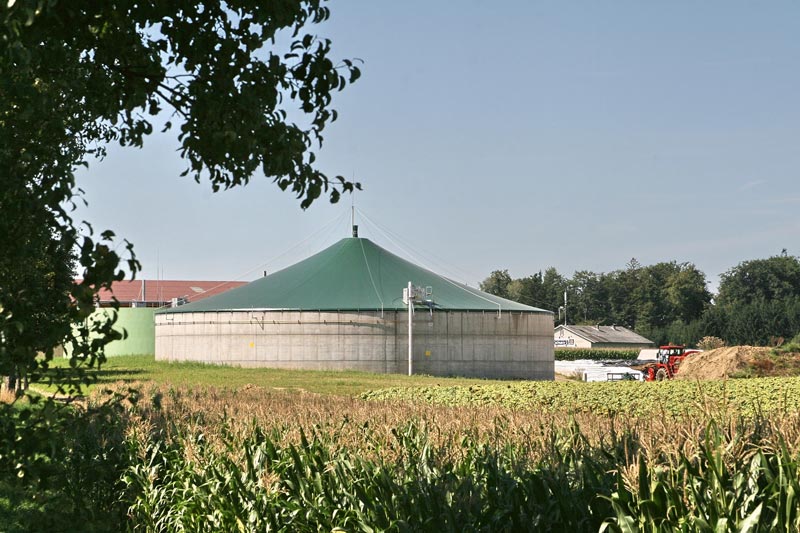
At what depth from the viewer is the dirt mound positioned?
32062mm

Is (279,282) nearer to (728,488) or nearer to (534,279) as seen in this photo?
(728,488)

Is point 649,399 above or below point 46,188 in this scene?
below

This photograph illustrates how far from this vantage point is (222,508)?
7711 millimetres

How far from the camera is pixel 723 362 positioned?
32.5 meters

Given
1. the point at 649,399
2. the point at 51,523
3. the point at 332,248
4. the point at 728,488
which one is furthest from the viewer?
the point at 332,248

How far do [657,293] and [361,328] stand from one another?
277 ft

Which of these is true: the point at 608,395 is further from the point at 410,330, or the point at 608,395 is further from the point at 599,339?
the point at 599,339

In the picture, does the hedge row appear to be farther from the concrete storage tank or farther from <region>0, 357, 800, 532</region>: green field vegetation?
<region>0, 357, 800, 532</region>: green field vegetation

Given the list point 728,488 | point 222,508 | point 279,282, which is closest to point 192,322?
point 279,282

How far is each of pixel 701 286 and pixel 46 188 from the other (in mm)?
125108

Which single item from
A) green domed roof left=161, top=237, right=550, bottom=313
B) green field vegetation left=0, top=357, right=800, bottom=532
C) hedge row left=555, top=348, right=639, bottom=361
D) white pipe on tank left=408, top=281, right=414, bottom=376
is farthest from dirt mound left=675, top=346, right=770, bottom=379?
hedge row left=555, top=348, right=639, bottom=361

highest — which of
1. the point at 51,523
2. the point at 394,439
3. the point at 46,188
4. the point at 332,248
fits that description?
the point at 332,248

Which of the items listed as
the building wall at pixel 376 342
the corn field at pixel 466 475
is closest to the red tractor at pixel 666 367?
the building wall at pixel 376 342

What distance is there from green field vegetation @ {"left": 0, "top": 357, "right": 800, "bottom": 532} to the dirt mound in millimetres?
23890
